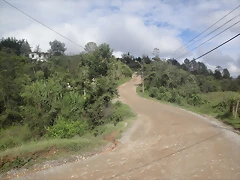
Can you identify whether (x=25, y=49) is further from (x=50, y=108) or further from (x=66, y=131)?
(x=66, y=131)

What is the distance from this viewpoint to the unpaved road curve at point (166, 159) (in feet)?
25.0

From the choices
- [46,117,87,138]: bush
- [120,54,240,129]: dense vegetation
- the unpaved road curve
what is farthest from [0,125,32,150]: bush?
[120,54,240,129]: dense vegetation

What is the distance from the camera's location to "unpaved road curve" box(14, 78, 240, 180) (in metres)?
7.63

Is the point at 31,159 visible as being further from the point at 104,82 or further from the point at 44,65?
the point at 44,65

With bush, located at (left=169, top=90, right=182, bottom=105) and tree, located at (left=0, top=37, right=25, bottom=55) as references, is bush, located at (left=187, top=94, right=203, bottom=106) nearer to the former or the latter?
bush, located at (left=169, top=90, right=182, bottom=105)

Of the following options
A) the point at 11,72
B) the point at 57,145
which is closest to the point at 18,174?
the point at 57,145

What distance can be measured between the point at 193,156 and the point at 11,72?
1882cm

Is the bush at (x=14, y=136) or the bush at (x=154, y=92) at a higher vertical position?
the bush at (x=154, y=92)

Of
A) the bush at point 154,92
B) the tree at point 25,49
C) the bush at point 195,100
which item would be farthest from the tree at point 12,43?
the bush at point 195,100

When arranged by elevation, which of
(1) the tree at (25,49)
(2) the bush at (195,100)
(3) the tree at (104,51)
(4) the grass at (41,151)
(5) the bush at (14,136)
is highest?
(1) the tree at (25,49)

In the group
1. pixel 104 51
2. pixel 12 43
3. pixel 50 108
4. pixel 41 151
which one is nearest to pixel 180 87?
pixel 104 51

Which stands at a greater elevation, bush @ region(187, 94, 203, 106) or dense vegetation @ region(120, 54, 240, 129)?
dense vegetation @ region(120, 54, 240, 129)

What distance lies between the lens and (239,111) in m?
15.8

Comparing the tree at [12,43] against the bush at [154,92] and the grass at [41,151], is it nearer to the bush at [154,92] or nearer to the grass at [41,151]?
the bush at [154,92]
